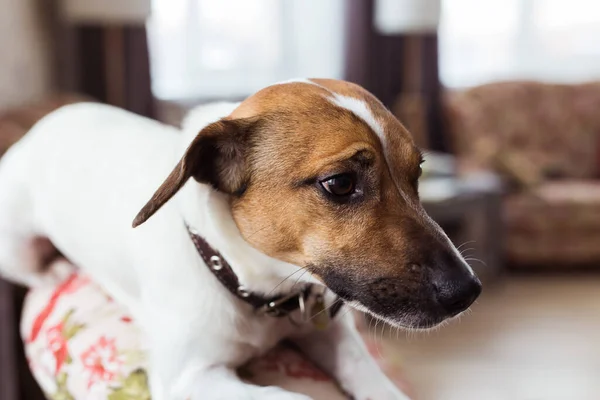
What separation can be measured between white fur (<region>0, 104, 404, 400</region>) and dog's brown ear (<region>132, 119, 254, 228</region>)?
0.09 ft

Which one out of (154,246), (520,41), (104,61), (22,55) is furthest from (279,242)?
(520,41)

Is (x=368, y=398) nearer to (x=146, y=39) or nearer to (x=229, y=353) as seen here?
(x=229, y=353)

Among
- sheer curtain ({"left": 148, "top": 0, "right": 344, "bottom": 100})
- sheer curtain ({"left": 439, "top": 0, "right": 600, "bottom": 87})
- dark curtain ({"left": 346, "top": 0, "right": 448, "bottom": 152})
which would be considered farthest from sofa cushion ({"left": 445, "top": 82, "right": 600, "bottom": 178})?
sheer curtain ({"left": 148, "top": 0, "right": 344, "bottom": 100})

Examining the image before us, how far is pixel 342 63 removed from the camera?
15.1 ft

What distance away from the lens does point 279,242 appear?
1051 millimetres

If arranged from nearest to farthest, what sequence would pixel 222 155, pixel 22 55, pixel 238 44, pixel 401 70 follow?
pixel 222 155 < pixel 22 55 < pixel 238 44 < pixel 401 70

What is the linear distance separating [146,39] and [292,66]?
1.29 meters

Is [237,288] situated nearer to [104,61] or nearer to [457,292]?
[457,292]

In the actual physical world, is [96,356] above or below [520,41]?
below

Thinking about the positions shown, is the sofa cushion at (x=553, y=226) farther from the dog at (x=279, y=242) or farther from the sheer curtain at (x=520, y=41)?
the dog at (x=279, y=242)

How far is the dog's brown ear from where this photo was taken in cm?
102

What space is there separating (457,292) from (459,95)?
3898mm

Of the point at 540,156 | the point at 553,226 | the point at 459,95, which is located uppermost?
the point at 459,95

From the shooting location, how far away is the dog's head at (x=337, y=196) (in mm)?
982
